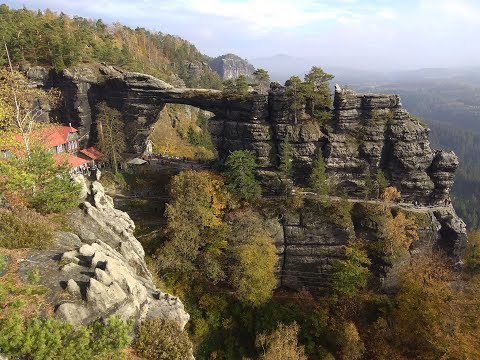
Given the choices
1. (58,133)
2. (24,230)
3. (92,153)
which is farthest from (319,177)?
(58,133)

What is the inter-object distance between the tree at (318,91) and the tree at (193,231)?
16.5m

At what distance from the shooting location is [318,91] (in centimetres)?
4319

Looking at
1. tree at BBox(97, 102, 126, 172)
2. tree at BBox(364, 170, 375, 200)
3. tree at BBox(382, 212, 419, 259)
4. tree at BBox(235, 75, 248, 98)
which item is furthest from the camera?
tree at BBox(97, 102, 126, 172)

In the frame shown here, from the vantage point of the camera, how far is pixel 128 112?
4919 centimetres

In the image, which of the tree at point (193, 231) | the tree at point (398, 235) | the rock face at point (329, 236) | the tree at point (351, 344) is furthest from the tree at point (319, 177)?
the tree at point (351, 344)

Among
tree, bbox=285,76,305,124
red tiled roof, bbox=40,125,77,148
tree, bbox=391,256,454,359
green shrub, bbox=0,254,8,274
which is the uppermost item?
tree, bbox=285,76,305,124

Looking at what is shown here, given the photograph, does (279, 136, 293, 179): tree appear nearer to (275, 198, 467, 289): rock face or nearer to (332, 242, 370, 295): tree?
(275, 198, 467, 289): rock face

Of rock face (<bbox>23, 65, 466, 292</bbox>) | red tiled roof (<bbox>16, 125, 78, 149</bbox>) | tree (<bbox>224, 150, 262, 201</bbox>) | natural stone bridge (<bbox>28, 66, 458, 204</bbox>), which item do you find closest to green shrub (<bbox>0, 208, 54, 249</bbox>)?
tree (<bbox>224, 150, 262, 201</bbox>)

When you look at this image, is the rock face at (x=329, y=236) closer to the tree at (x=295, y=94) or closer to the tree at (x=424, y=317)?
the tree at (x=424, y=317)

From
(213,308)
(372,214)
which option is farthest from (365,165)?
(213,308)

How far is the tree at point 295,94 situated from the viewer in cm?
4147

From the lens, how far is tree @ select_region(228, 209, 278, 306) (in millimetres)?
35438

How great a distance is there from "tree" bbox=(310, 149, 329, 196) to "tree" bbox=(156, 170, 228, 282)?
1129cm

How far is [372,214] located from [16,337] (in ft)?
122
